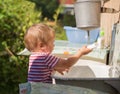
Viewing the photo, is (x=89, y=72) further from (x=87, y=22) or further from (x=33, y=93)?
(x=87, y=22)

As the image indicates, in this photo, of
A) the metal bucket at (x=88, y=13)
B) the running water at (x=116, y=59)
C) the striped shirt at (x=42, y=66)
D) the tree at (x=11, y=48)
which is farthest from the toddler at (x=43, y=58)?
the tree at (x=11, y=48)

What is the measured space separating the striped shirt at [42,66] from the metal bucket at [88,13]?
50.9 inches

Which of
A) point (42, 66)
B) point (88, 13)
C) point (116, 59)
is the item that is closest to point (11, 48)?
point (88, 13)

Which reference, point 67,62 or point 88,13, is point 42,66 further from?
point 88,13

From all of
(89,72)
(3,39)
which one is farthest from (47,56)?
(3,39)

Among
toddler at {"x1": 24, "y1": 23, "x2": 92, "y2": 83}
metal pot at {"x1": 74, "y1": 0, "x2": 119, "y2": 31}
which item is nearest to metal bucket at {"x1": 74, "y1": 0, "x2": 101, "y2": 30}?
metal pot at {"x1": 74, "y1": 0, "x2": 119, "y2": 31}

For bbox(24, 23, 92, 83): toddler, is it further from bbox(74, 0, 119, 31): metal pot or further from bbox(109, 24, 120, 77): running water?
bbox(74, 0, 119, 31): metal pot

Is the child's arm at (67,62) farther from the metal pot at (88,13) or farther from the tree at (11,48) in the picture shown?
the tree at (11,48)

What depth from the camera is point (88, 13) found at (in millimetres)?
3941

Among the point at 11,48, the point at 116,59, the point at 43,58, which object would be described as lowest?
the point at 11,48

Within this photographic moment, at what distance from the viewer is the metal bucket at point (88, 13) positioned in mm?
3939

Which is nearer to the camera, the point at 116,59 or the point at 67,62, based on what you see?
the point at 67,62

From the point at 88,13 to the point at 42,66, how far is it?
135 centimetres

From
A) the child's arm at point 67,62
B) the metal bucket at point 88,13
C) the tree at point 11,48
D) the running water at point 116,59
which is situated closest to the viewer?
the child's arm at point 67,62
